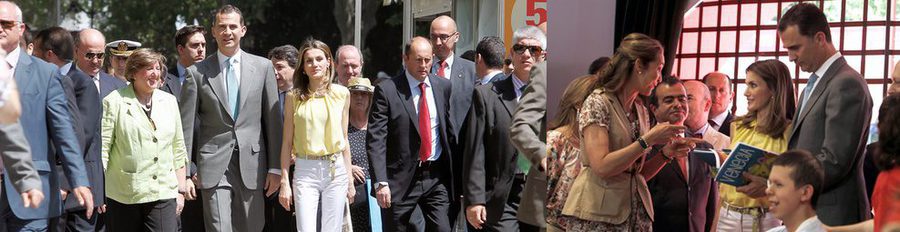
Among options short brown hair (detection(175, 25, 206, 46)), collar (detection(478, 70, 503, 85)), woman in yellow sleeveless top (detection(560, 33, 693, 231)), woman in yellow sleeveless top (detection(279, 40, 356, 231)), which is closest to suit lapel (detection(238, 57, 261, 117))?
woman in yellow sleeveless top (detection(279, 40, 356, 231))

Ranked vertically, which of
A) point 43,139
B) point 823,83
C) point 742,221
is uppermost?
point 823,83

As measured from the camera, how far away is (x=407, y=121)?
6.16 metres

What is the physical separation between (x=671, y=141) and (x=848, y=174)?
555mm

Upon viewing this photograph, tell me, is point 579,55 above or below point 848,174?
above

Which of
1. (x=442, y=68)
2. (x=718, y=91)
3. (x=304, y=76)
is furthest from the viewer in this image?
(x=304, y=76)

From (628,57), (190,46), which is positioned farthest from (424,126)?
(190,46)

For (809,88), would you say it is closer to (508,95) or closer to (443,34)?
(508,95)

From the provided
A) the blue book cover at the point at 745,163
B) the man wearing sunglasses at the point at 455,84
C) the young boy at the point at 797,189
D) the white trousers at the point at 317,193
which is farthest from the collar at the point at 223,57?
the young boy at the point at 797,189

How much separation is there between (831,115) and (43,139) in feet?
8.67

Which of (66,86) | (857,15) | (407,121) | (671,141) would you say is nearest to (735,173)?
(671,141)

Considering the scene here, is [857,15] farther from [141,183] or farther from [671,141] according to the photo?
[141,183]

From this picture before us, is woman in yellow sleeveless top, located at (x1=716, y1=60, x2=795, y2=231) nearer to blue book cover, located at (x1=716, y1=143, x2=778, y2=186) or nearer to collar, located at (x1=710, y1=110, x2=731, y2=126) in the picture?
blue book cover, located at (x1=716, y1=143, x2=778, y2=186)

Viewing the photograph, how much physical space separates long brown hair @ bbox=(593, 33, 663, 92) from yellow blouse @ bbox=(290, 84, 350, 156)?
2.26 metres

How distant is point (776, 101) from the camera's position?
14.9 feet
